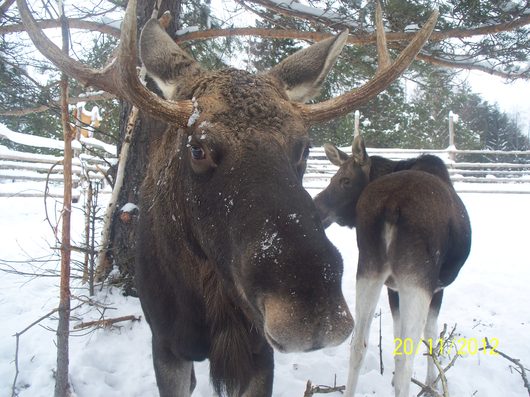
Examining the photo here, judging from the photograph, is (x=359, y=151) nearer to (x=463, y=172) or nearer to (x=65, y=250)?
(x=65, y=250)

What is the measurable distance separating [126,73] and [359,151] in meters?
4.15

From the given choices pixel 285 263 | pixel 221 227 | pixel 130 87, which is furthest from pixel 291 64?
pixel 285 263

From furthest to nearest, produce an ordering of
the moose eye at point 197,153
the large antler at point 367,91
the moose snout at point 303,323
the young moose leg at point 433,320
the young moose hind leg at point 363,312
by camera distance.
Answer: the young moose leg at point 433,320, the young moose hind leg at point 363,312, the large antler at point 367,91, the moose eye at point 197,153, the moose snout at point 303,323

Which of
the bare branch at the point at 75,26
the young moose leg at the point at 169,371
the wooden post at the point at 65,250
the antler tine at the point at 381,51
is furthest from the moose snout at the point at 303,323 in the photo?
the bare branch at the point at 75,26

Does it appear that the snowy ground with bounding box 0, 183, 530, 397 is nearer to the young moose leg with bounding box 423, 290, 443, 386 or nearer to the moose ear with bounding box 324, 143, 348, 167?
the young moose leg with bounding box 423, 290, 443, 386

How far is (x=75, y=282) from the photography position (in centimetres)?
556

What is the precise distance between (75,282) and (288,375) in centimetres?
329

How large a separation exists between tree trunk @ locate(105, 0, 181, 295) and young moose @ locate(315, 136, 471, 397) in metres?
2.78

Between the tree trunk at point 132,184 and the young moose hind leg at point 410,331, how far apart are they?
3.30 metres

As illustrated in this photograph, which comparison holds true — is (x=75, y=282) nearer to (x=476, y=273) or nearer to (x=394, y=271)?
(x=394, y=271)

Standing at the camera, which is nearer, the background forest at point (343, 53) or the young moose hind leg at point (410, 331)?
the young moose hind leg at point (410, 331)

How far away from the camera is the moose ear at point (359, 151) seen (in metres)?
5.55

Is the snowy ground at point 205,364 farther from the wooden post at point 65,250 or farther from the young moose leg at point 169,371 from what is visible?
the young moose leg at point 169,371

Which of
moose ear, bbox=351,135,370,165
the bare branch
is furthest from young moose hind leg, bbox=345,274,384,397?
the bare branch
